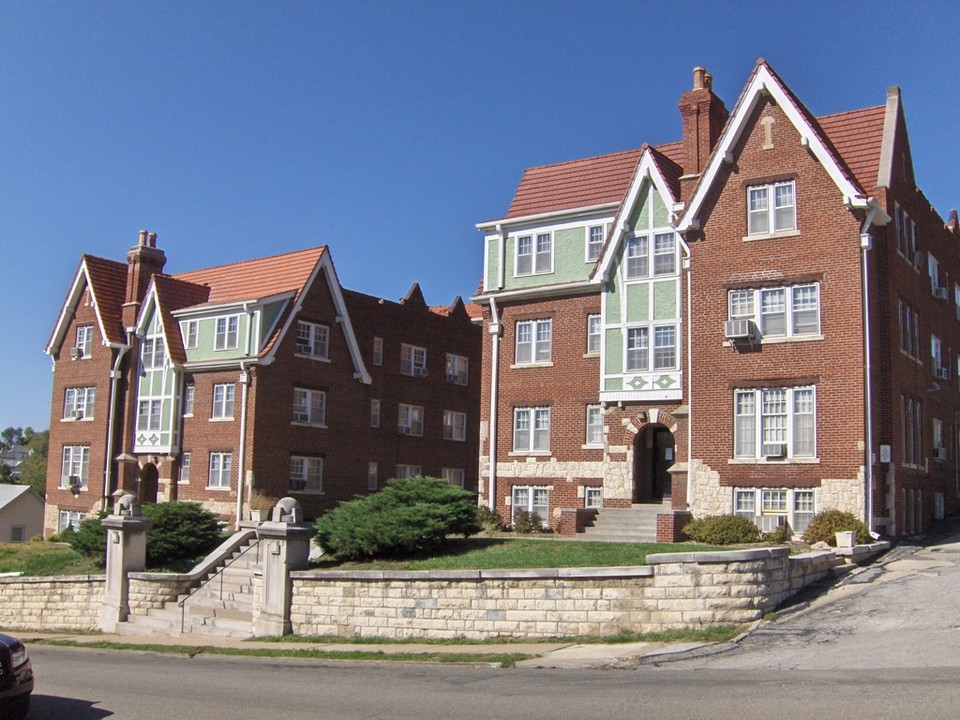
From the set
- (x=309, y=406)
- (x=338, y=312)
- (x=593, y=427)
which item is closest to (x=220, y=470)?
(x=309, y=406)

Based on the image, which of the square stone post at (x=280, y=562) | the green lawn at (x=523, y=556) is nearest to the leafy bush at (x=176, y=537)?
the square stone post at (x=280, y=562)

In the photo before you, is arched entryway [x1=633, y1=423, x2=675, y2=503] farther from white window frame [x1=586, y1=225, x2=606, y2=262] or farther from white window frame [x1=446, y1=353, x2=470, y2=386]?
white window frame [x1=446, y1=353, x2=470, y2=386]

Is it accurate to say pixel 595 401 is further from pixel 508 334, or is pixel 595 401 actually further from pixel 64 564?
pixel 64 564

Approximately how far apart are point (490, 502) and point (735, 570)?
663 inches

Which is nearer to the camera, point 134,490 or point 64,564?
point 64,564

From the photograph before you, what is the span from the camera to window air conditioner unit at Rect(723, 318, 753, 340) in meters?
26.5

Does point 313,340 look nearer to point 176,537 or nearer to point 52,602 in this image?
point 176,537

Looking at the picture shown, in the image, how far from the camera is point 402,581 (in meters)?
20.8

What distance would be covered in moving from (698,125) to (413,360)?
2098 cm

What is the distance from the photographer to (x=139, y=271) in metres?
45.6

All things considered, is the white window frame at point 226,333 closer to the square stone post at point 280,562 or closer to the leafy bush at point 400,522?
the leafy bush at point 400,522

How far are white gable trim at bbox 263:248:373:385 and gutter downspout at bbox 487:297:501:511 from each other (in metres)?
9.83

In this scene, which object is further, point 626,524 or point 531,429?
point 531,429

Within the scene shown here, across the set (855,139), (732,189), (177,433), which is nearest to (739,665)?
(732,189)
